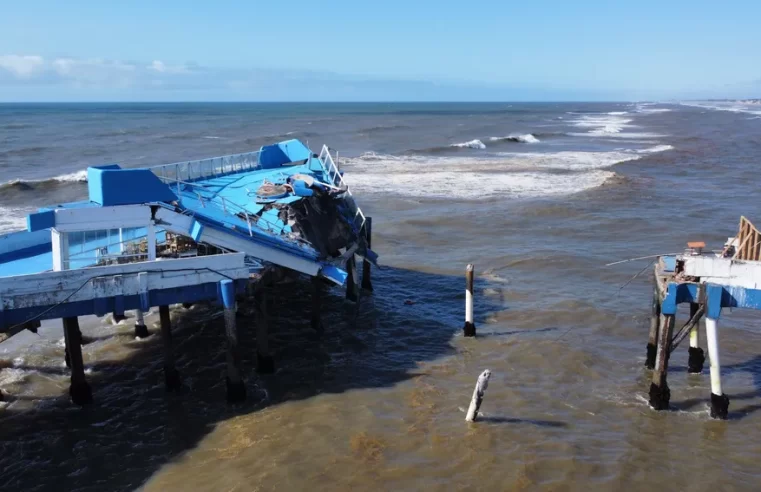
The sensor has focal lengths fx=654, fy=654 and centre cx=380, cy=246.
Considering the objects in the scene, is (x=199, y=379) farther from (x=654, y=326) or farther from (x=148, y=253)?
(x=654, y=326)

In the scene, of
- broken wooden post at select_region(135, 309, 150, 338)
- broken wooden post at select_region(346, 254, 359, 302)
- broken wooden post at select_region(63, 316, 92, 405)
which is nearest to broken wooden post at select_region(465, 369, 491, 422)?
broken wooden post at select_region(346, 254, 359, 302)

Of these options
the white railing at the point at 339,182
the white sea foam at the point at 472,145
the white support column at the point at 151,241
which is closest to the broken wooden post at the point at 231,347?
the white support column at the point at 151,241

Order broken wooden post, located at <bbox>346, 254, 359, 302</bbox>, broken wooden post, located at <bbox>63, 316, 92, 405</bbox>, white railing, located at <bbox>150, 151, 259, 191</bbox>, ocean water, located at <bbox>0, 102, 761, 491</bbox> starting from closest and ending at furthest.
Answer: ocean water, located at <bbox>0, 102, 761, 491</bbox>, broken wooden post, located at <bbox>63, 316, 92, 405</bbox>, broken wooden post, located at <bbox>346, 254, 359, 302</bbox>, white railing, located at <bbox>150, 151, 259, 191</bbox>

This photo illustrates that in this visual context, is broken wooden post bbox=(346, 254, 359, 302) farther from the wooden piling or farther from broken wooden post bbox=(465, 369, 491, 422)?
the wooden piling

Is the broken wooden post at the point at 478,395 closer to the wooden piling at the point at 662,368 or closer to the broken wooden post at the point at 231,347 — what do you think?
the wooden piling at the point at 662,368

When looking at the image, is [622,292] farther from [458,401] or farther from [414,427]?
[414,427]
